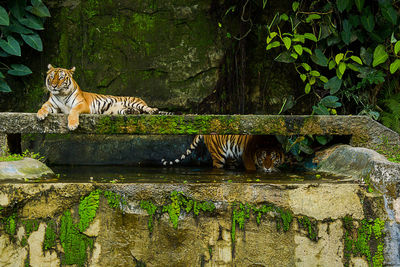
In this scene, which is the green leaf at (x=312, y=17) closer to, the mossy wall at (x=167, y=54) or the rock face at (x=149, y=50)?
the mossy wall at (x=167, y=54)

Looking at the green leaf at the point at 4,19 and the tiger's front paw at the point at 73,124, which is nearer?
the tiger's front paw at the point at 73,124

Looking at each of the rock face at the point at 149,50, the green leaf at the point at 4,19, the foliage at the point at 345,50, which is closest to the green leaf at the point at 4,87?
the green leaf at the point at 4,19

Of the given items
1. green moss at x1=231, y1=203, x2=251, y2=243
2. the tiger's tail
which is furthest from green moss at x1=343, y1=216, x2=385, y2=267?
the tiger's tail

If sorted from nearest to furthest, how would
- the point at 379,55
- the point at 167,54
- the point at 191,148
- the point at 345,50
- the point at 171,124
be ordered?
the point at 171,124, the point at 379,55, the point at 345,50, the point at 191,148, the point at 167,54

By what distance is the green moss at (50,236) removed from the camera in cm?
282

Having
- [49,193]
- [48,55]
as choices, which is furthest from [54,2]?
[49,193]

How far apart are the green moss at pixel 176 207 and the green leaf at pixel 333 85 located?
295cm

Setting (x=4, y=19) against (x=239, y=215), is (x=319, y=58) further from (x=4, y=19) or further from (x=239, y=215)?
(x=4, y=19)

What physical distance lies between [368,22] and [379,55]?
0.46m

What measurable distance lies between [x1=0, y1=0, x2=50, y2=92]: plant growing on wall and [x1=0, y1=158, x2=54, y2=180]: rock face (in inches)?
91.6

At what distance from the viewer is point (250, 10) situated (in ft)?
19.3

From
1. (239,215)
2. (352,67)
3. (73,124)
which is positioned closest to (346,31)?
(352,67)

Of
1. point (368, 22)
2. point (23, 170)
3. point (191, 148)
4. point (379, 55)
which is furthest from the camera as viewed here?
point (191, 148)

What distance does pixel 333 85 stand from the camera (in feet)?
16.8
